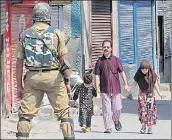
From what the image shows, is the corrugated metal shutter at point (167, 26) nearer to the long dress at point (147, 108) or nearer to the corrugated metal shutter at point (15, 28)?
the corrugated metal shutter at point (15, 28)

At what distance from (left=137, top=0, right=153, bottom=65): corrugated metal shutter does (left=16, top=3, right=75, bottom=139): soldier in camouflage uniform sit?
35.6ft

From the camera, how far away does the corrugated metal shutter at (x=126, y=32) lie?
1692cm

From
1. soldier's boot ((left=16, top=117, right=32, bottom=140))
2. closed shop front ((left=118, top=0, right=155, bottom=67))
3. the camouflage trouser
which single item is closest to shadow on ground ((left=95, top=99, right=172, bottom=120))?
closed shop front ((left=118, top=0, right=155, bottom=67))

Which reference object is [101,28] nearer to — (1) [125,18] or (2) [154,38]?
(1) [125,18]

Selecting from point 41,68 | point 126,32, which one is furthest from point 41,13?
point 126,32

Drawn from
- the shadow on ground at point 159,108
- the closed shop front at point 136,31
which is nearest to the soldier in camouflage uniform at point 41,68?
the shadow on ground at point 159,108

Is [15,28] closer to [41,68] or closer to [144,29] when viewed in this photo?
[41,68]

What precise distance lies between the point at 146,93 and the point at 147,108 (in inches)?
11.1

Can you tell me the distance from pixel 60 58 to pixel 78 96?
3814 millimetres

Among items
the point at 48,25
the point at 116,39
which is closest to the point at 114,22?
the point at 116,39

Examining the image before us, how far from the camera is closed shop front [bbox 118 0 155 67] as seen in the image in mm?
16984

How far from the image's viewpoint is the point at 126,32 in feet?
56.1

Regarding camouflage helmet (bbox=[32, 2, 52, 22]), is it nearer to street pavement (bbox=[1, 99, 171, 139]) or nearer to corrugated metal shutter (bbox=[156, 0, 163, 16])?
street pavement (bbox=[1, 99, 171, 139])

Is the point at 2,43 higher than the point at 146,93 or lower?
higher
